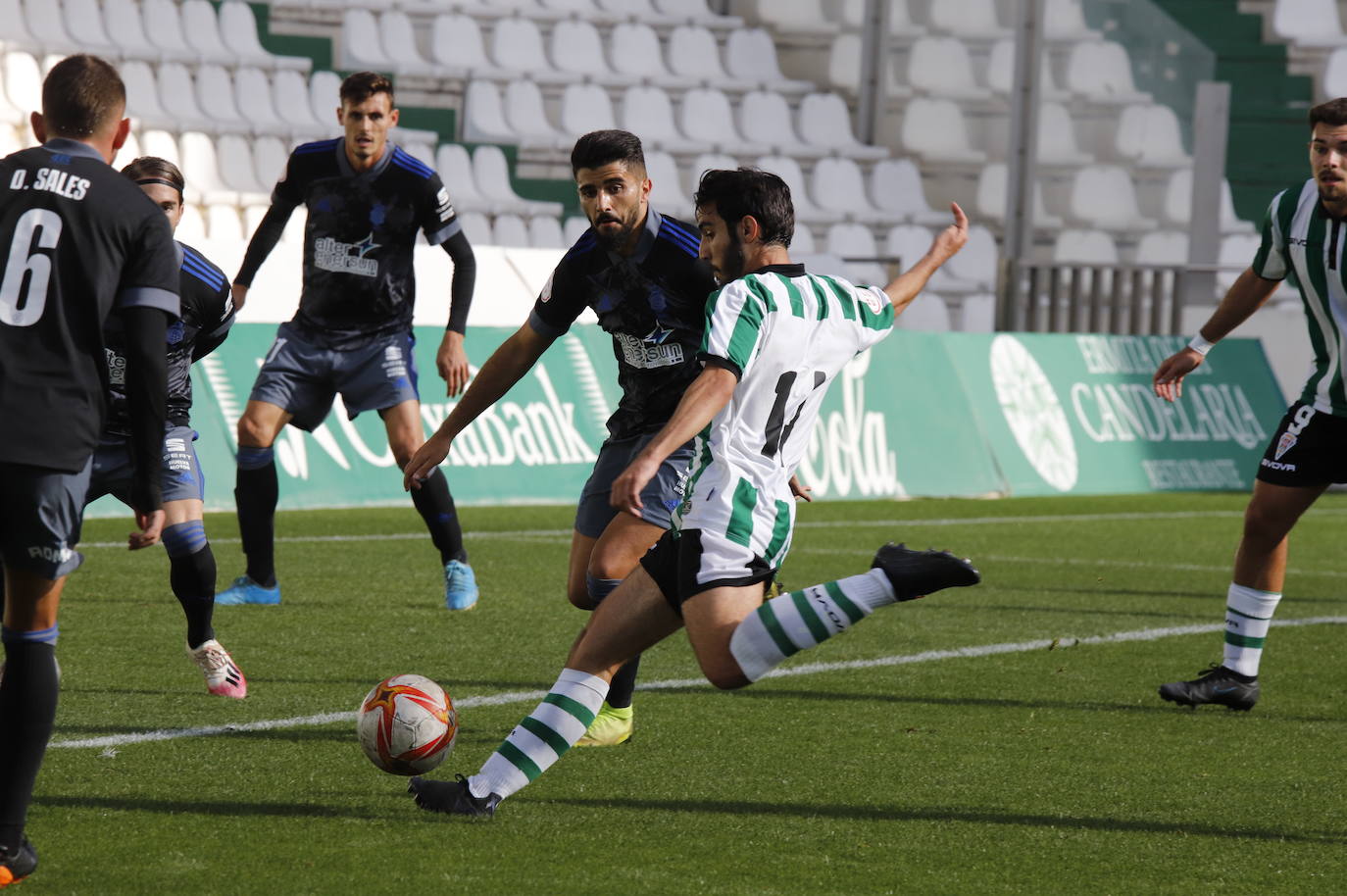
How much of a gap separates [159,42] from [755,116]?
22.2 feet

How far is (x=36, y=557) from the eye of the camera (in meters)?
3.69

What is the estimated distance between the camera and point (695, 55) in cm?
2206

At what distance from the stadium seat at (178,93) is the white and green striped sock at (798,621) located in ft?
47.8

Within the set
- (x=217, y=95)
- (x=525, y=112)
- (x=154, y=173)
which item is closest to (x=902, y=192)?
(x=525, y=112)

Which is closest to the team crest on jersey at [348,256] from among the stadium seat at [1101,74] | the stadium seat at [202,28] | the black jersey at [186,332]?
the black jersey at [186,332]

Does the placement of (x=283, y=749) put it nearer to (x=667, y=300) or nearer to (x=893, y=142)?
(x=667, y=300)

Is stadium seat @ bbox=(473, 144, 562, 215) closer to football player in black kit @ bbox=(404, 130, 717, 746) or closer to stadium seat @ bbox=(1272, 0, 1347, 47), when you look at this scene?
stadium seat @ bbox=(1272, 0, 1347, 47)

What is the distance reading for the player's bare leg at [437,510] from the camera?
26.7 feet

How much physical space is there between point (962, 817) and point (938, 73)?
740 inches

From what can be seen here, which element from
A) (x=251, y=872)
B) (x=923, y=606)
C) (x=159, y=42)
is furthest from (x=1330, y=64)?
(x=251, y=872)

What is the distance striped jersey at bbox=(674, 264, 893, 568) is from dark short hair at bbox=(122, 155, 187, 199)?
228 cm

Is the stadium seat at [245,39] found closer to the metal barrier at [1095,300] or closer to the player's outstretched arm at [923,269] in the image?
the metal barrier at [1095,300]

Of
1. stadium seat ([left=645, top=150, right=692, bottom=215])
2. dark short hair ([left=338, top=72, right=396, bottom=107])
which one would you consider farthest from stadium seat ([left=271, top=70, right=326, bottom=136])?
dark short hair ([left=338, top=72, right=396, bottom=107])

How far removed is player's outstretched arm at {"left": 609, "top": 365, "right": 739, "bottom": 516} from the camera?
3.92 m
